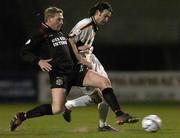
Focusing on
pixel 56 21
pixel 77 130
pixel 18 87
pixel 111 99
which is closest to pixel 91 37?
pixel 56 21

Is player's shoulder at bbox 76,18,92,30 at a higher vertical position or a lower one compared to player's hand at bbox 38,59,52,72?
higher

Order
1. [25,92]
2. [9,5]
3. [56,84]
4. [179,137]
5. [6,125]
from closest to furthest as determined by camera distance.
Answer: [179,137] < [56,84] < [6,125] < [25,92] < [9,5]

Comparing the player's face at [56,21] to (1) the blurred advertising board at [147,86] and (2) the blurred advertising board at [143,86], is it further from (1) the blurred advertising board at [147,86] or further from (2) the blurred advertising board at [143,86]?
(1) the blurred advertising board at [147,86]

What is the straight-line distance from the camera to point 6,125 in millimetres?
12586

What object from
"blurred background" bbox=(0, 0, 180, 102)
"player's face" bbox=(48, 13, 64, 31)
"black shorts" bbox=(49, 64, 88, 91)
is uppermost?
"player's face" bbox=(48, 13, 64, 31)

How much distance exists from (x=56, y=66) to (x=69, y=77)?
0.84ft

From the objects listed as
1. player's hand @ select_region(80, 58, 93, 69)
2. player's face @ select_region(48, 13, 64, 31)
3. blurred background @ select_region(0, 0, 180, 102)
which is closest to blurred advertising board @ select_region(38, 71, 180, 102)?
blurred background @ select_region(0, 0, 180, 102)

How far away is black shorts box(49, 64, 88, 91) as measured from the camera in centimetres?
1043

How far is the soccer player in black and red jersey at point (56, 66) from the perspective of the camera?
10391 mm

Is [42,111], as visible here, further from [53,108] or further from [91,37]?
[91,37]

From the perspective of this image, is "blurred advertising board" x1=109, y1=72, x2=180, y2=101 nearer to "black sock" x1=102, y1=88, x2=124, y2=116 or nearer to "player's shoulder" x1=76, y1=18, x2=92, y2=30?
"player's shoulder" x1=76, y1=18, x2=92, y2=30

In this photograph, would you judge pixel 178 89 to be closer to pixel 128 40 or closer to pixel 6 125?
pixel 128 40

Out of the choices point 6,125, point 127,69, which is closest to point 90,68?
point 6,125

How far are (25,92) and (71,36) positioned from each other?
1172cm
